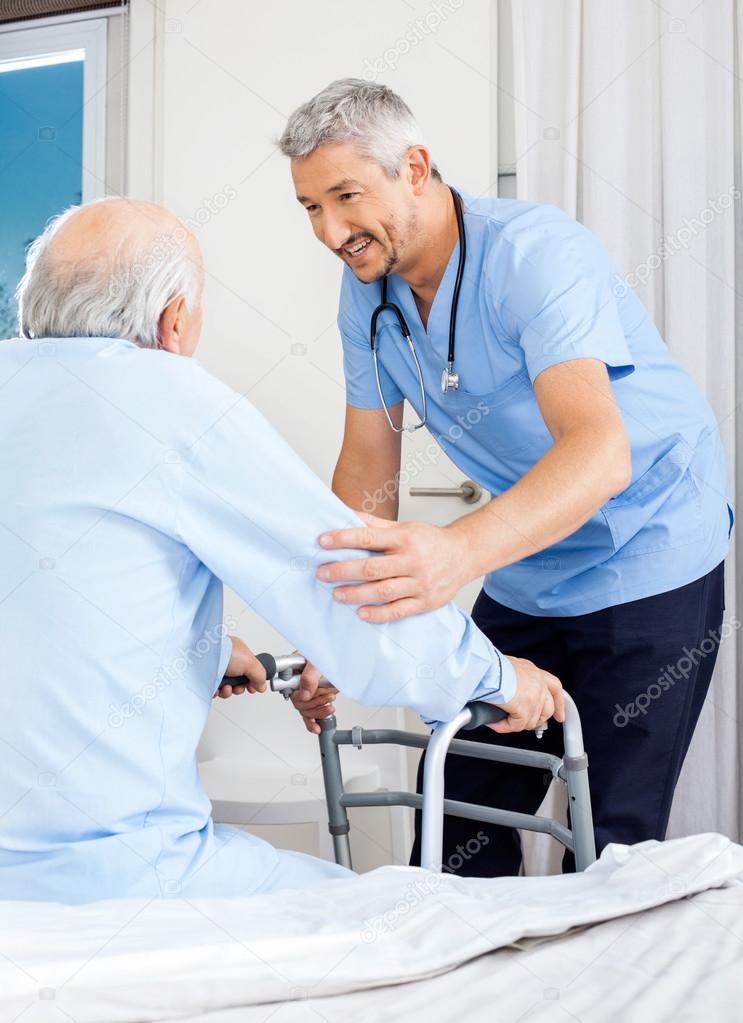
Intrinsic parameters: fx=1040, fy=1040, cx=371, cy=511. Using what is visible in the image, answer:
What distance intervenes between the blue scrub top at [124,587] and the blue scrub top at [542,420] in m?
0.54

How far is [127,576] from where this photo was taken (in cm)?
92

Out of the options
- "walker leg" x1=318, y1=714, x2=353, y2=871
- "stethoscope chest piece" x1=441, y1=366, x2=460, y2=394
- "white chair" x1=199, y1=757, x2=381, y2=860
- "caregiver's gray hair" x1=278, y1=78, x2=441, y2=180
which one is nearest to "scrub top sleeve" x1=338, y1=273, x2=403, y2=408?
"stethoscope chest piece" x1=441, y1=366, x2=460, y2=394

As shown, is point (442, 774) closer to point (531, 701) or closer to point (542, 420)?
point (531, 701)

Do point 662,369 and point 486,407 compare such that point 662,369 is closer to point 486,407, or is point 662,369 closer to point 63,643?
point 486,407

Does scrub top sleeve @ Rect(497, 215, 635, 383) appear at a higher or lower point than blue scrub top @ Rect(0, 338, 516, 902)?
higher

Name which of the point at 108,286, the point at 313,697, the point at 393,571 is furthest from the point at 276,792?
the point at 108,286

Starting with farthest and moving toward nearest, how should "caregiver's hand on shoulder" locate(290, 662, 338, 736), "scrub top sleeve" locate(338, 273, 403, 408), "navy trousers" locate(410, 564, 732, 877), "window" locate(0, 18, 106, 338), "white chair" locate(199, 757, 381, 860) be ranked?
"window" locate(0, 18, 106, 338), "white chair" locate(199, 757, 381, 860), "scrub top sleeve" locate(338, 273, 403, 408), "navy trousers" locate(410, 564, 732, 877), "caregiver's hand on shoulder" locate(290, 662, 338, 736)

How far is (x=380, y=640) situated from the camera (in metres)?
0.98

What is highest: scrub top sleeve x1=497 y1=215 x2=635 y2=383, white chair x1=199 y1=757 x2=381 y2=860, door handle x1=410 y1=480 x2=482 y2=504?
scrub top sleeve x1=497 y1=215 x2=635 y2=383

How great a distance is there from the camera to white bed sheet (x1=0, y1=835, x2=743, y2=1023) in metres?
0.68

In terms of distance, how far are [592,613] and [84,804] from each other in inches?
32.4

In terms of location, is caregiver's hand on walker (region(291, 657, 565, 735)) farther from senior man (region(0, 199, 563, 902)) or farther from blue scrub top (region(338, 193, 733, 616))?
blue scrub top (region(338, 193, 733, 616))

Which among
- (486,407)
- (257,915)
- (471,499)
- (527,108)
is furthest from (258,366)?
(257,915)

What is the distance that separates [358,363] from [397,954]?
1.13 meters
